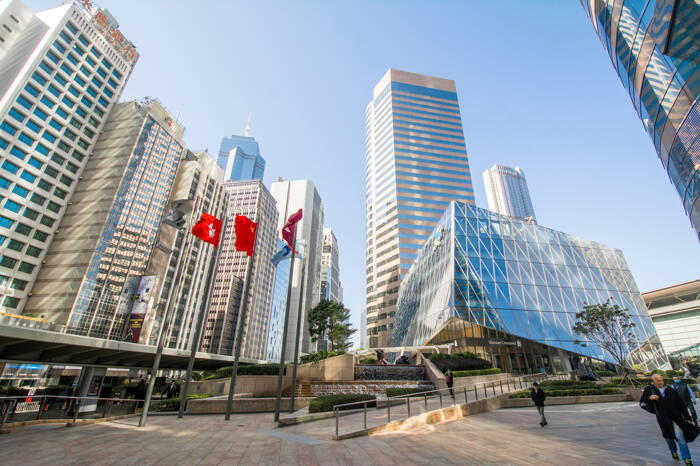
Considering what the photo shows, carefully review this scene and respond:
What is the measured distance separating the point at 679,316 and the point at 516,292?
42696mm

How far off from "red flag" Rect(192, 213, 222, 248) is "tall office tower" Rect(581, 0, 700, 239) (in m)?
22.6

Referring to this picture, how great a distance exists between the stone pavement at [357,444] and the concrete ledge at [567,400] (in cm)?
402

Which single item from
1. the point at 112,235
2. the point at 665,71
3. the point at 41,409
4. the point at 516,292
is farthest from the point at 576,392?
the point at 112,235

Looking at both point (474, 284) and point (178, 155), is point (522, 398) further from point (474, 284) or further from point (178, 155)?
point (178, 155)

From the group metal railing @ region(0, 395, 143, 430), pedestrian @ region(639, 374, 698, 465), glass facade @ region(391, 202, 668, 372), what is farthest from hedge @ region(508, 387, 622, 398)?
metal railing @ region(0, 395, 143, 430)

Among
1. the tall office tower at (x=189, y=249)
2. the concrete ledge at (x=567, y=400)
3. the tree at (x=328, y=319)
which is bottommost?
the concrete ledge at (x=567, y=400)

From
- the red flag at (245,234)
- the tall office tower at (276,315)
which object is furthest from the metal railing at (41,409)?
the tall office tower at (276,315)

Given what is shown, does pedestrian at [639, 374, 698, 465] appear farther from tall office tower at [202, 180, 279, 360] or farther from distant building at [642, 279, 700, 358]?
tall office tower at [202, 180, 279, 360]

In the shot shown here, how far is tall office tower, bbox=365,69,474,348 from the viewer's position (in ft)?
268

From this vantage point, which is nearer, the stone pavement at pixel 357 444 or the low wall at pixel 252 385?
the stone pavement at pixel 357 444

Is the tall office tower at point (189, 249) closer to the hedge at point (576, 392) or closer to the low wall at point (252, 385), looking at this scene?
the low wall at point (252, 385)

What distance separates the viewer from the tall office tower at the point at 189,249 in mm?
80188

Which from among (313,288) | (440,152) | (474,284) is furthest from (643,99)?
(313,288)

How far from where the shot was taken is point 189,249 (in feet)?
288
